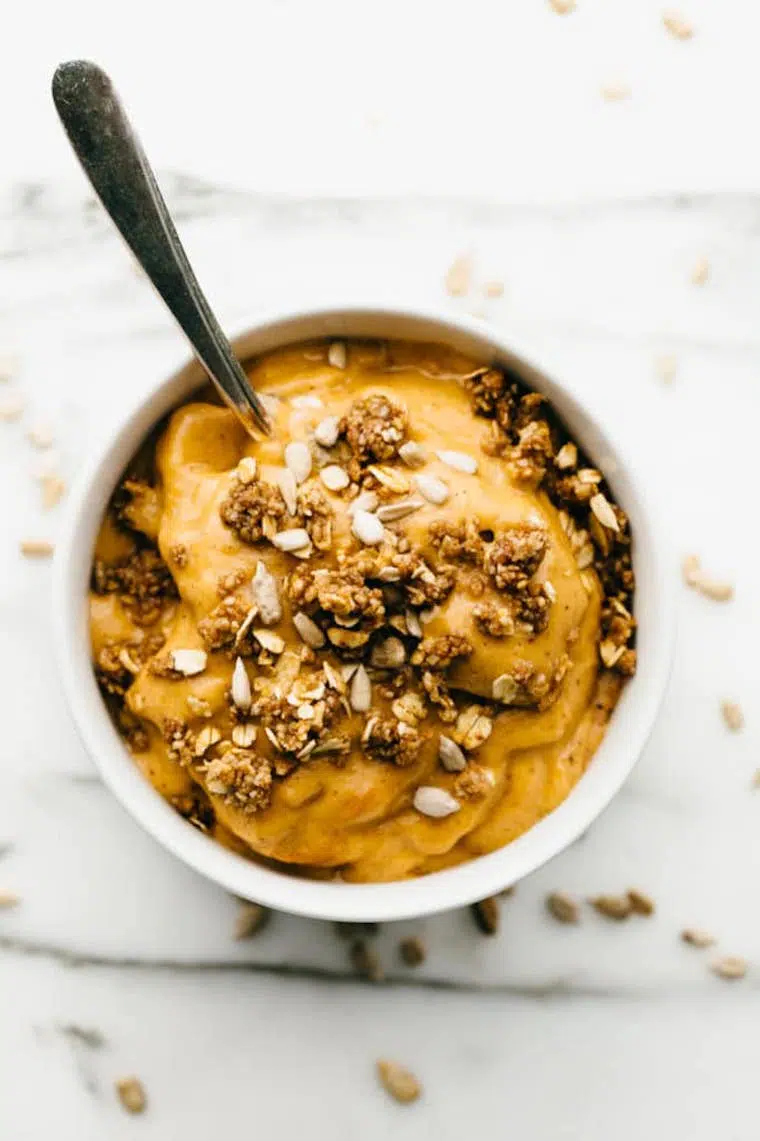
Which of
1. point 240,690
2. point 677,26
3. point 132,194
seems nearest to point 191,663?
point 240,690

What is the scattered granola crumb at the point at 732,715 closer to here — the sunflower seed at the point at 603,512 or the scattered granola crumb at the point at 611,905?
the scattered granola crumb at the point at 611,905

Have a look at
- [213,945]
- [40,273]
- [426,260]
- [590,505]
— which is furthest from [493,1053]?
[40,273]

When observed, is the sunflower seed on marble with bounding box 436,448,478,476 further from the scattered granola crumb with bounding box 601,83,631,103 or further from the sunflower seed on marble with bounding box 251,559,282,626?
the scattered granola crumb with bounding box 601,83,631,103

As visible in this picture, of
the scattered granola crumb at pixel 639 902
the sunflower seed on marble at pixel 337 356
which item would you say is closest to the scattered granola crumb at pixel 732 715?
the scattered granola crumb at pixel 639 902

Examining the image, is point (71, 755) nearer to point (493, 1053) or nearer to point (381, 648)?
point (381, 648)

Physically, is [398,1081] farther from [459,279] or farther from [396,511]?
[459,279]
